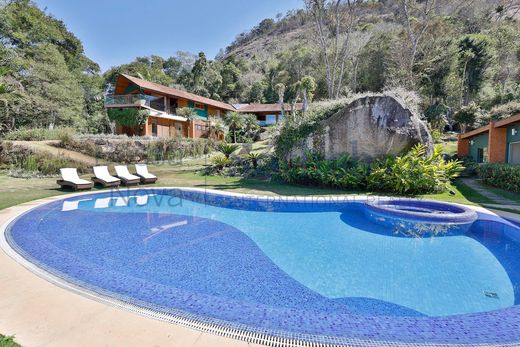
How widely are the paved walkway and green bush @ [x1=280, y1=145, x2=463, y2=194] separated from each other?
4.00 feet

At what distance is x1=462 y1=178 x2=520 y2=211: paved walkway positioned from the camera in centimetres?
907

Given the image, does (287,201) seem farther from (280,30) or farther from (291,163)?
(280,30)

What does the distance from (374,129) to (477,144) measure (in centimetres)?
987

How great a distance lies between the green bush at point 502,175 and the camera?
35.4 ft

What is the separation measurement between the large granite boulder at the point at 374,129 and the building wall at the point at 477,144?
20.9 feet

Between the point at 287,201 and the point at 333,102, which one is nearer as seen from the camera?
the point at 287,201

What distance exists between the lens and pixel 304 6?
20469 mm

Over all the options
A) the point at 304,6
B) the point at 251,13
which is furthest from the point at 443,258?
the point at 251,13

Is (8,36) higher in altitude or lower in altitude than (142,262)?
higher

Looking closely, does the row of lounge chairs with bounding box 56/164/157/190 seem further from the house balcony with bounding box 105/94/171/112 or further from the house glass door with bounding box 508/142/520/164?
the house glass door with bounding box 508/142/520/164

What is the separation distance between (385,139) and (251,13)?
2639 cm

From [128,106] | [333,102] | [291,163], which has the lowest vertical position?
[291,163]

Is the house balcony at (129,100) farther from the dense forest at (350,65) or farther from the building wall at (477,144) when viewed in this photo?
the building wall at (477,144)

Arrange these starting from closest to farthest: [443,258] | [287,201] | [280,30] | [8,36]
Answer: [443,258]
[287,201]
[8,36]
[280,30]
